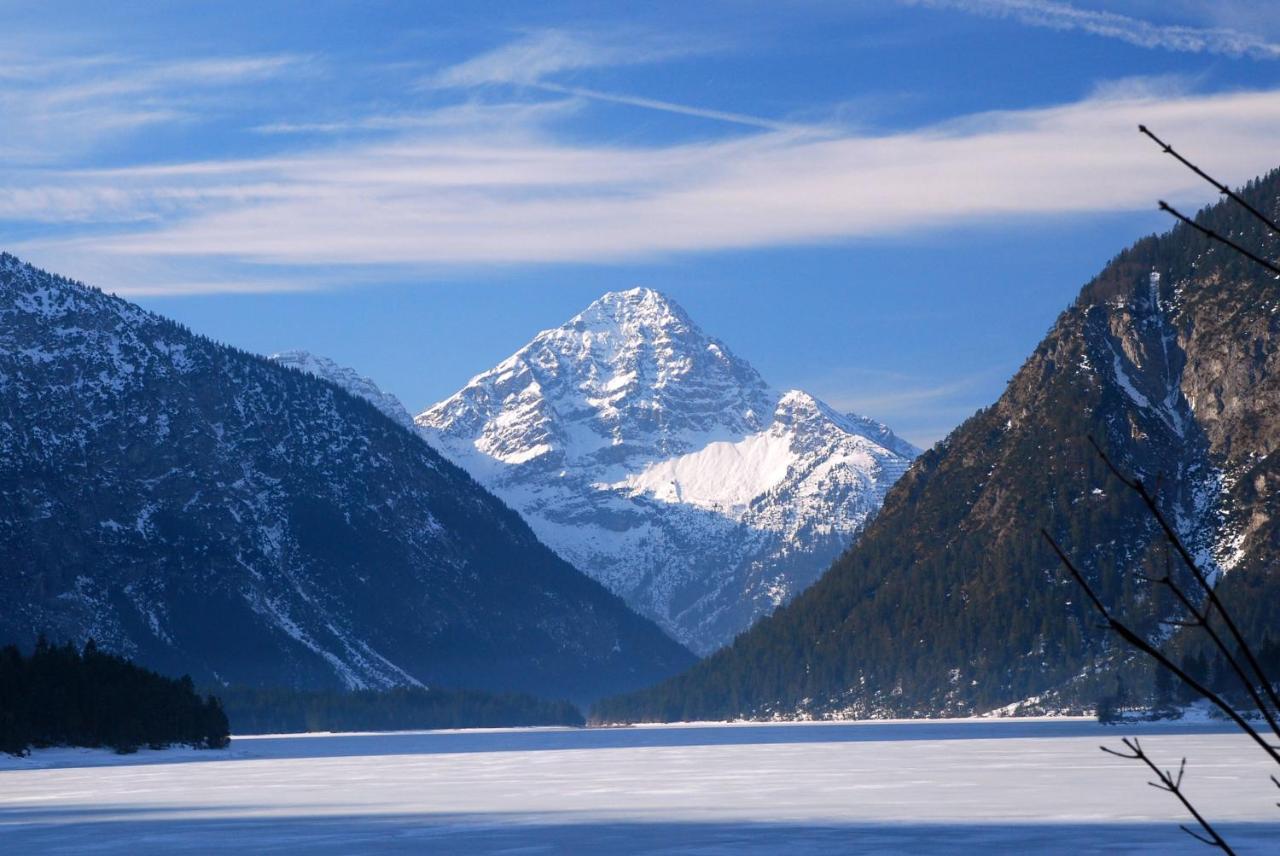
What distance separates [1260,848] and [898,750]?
10649 cm

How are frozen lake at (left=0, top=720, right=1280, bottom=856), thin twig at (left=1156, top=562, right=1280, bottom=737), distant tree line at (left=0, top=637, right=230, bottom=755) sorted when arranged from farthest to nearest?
distant tree line at (left=0, top=637, right=230, bottom=755) < frozen lake at (left=0, top=720, right=1280, bottom=856) < thin twig at (left=1156, top=562, right=1280, bottom=737)

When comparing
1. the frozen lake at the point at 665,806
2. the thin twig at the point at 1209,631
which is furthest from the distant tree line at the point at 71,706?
the thin twig at the point at 1209,631

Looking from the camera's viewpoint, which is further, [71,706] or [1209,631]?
[71,706]

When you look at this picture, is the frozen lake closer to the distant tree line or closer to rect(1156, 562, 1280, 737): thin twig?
the distant tree line

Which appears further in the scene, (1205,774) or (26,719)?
(26,719)

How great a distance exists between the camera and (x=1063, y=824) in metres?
63.3

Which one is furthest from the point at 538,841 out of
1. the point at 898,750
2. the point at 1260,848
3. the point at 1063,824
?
the point at 898,750

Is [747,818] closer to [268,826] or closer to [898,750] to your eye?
[268,826]

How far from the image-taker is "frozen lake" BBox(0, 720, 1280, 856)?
59188 millimetres

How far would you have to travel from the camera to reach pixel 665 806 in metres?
77.8

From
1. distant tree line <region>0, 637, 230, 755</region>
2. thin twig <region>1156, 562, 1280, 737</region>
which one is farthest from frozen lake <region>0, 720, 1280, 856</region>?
thin twig <region>1156, 562, 1280, 737</region>

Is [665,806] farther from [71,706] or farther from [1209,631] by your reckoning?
[71,706]

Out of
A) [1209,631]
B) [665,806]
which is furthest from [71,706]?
[1209,631]

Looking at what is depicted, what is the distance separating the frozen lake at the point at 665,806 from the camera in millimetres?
59188
